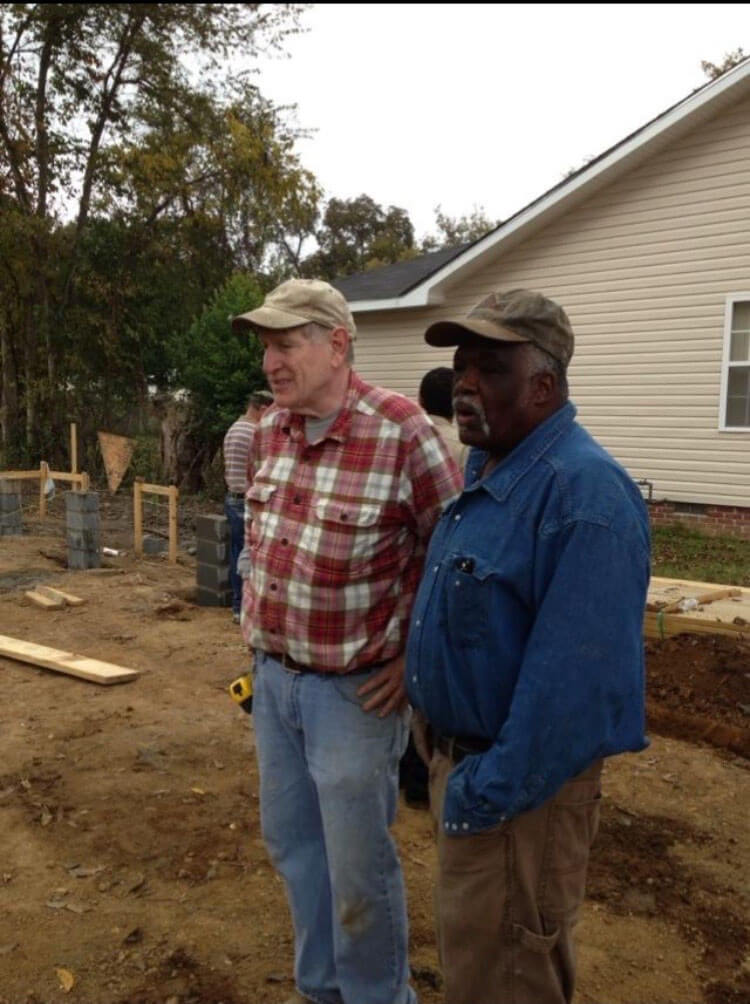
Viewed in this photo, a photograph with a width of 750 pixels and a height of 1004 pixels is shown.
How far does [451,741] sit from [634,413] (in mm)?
11280

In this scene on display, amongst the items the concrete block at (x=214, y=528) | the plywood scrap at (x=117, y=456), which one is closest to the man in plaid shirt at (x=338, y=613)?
the concrete block at (x=214, y=528)

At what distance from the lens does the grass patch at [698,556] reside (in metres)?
9.70

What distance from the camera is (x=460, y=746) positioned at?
1.97 meters

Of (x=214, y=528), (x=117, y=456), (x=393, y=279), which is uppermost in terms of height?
(x=393, y=279)

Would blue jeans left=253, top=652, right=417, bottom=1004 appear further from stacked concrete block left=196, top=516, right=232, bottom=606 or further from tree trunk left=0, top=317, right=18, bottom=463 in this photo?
tree trunk left=0, top=317, right=18, bottom=463

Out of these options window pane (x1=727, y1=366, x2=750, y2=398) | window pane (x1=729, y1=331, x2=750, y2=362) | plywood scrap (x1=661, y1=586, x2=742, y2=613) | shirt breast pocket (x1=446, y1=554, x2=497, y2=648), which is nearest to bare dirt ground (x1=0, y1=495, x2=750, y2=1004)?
plywood scrap (x1=661, y1=586, x2=742, y2=613)

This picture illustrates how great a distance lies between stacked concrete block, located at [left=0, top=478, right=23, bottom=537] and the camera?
1228 centimetres

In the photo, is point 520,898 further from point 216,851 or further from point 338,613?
point 216,851

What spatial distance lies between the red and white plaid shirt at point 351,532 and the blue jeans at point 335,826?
126mm

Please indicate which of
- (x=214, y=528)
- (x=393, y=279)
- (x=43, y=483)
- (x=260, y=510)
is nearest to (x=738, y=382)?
(x=393, y=279)

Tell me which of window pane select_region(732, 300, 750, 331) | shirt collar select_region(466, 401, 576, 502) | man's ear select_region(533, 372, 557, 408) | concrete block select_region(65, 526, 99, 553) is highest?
window pane select_region(732, 300, 750, 331)

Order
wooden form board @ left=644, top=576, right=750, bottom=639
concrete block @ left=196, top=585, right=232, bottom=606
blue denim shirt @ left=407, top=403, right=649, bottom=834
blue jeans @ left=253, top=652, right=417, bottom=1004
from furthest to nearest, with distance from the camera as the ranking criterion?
concrete block @ left=196, top=585, right=232, bottom=606 → wooden form board @ left=644, top=576, right=750, bottom=639 → blue jeans @ left=253, top=652, right=417, bottom=1004 → blue denim shirt @ left=407, top=403, right=649, bottom=834

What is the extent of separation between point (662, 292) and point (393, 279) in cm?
515

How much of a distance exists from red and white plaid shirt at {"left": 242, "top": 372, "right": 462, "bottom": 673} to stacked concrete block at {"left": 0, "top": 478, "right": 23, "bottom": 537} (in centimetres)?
1088
